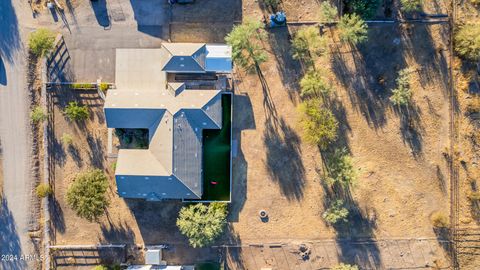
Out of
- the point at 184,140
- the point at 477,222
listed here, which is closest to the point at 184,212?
the point at 184,140

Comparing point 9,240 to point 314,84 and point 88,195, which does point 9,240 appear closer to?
point 88,195

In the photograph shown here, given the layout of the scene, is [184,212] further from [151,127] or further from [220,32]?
[220,32]

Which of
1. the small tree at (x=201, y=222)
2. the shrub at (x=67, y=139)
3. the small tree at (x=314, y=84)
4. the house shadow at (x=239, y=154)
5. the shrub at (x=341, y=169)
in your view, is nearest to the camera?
the small tree at (x=201, y=222)

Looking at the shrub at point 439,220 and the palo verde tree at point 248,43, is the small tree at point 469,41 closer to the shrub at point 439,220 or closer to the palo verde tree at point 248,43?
the shrub at point 439,220

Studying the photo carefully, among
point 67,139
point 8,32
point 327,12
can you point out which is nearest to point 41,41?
point 8,32

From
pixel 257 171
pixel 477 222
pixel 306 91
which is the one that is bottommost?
pixel 477 222

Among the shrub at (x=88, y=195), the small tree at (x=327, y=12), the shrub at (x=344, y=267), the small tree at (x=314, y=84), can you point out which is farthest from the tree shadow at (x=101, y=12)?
the shrub at (x=344, y=267)
